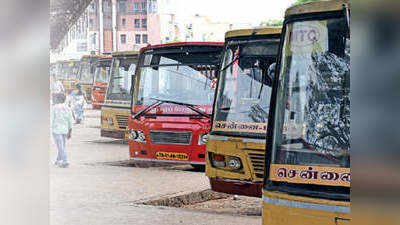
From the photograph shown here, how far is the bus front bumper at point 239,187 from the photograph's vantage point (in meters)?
7.85

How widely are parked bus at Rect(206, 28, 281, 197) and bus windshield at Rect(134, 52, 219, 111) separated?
281cm

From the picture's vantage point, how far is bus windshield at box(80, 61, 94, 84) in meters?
29.9

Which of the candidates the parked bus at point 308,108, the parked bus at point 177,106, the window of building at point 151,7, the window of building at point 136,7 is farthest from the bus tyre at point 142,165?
the window of building at point 136,7

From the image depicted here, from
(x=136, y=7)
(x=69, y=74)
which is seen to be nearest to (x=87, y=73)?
(x=69, y=74)

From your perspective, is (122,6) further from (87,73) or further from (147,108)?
(147,108)

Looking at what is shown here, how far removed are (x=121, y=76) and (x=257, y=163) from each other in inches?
385

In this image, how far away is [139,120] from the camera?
11844 millimetres

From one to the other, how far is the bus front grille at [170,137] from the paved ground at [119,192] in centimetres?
58

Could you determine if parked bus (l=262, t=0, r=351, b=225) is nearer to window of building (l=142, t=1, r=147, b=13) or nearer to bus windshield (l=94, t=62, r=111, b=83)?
bus windshield (l=94, t=62, r=111, b=83)

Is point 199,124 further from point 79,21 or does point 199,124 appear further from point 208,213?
point 79,21

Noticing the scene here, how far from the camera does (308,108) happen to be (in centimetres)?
425

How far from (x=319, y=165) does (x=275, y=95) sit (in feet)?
1.90

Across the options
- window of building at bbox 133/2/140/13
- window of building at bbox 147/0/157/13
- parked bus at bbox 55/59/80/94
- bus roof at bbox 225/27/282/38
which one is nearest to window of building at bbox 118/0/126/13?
window of building at bbox 133/2/140/13
